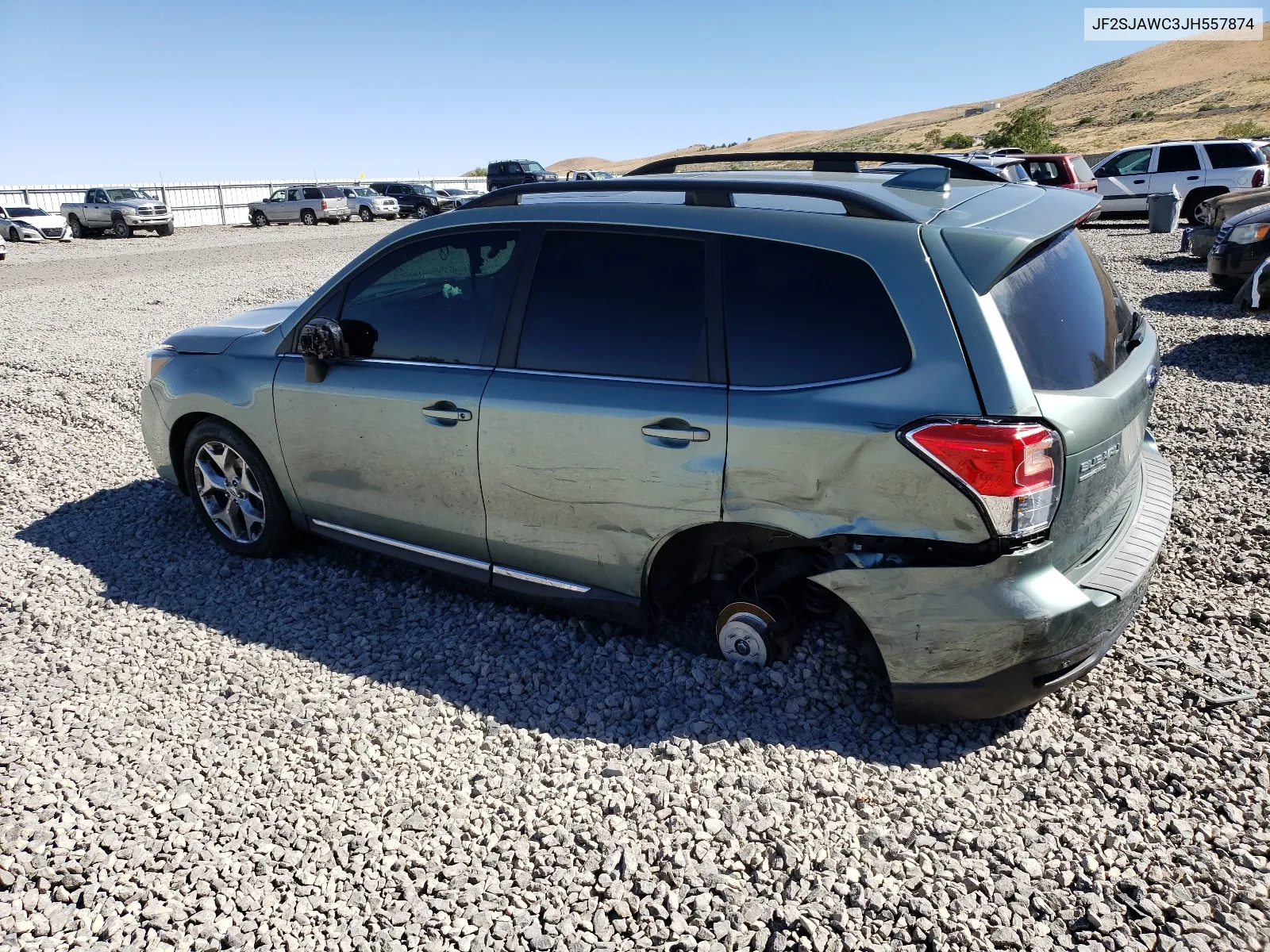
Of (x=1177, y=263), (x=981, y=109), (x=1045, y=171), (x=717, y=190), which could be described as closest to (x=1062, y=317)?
(x=717, y=190)

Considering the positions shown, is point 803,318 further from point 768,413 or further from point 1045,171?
point 1045,171

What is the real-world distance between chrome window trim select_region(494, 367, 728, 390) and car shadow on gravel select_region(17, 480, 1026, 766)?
3.65 ft

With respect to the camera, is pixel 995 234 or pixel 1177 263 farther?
pixel 1177 263

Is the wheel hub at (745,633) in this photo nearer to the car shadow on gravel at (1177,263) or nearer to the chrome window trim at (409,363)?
the chrome window trim at (409,363)

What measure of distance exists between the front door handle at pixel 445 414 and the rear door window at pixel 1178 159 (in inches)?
876

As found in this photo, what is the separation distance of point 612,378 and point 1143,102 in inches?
3635

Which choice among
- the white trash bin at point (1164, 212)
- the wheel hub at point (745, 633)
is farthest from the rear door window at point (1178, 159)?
→ the wheel hub at point (745, 633)

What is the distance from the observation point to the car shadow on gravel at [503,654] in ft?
10.5

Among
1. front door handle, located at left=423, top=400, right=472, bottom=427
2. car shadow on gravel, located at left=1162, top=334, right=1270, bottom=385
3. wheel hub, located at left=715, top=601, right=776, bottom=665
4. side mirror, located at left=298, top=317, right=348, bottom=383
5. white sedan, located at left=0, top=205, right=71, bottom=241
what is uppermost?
white sedan, located at left=0, top=205, right=71, bottom=241

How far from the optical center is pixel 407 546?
4047 mm

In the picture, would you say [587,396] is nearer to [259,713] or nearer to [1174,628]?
[259,713]

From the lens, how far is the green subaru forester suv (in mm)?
2738

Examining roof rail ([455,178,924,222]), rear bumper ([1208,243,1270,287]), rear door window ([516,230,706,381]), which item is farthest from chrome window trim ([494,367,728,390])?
rear bumper ([1208,243,1270,287])

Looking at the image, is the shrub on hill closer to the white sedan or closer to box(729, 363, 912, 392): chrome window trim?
the white sedan
